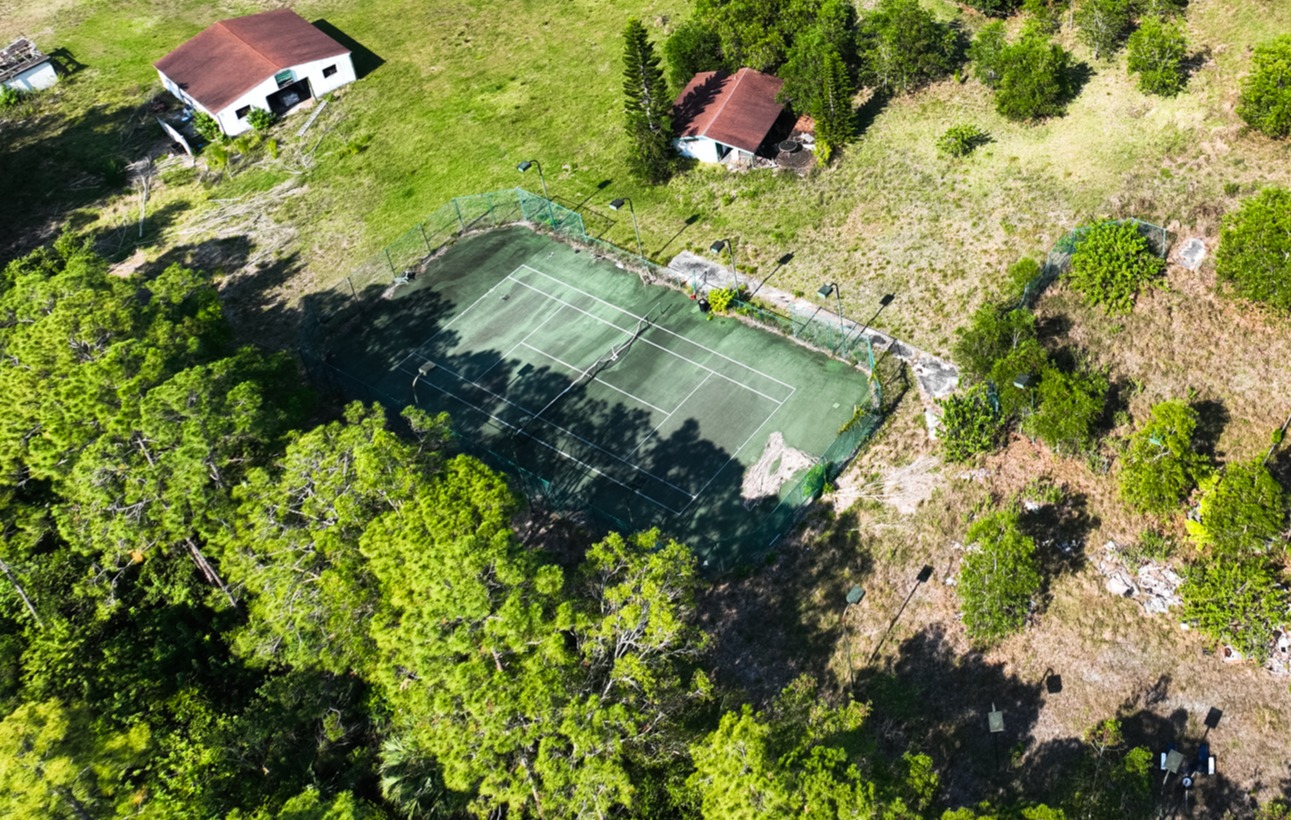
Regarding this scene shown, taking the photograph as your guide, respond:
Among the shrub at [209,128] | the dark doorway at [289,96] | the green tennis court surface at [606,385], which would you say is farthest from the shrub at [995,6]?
the shrub at [209,128]

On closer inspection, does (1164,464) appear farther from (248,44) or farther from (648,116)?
(248,44)

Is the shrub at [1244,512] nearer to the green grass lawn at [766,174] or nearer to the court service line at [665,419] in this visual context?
the green grass lawn at [766,174]

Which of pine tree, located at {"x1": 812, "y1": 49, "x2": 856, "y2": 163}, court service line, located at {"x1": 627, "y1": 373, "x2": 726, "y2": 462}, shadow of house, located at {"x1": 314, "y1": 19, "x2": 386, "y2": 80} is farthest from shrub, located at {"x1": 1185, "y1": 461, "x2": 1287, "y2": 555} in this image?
shadow of house, located at {"x1": 314, "y1": 19, "x2": 386, "y2": 80}

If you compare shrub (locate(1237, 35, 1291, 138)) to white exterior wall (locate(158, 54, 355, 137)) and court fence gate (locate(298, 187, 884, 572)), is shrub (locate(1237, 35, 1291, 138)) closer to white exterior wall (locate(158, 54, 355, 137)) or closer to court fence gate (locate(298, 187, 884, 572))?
court fence gate (locate(298, 187, 884, 572))

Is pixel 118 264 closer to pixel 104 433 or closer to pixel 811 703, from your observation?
pixel 104 433

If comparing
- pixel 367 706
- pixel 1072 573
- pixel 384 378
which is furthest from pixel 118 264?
pixel 1072 573

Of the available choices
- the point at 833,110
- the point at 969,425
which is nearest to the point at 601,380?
the point at 969,425
